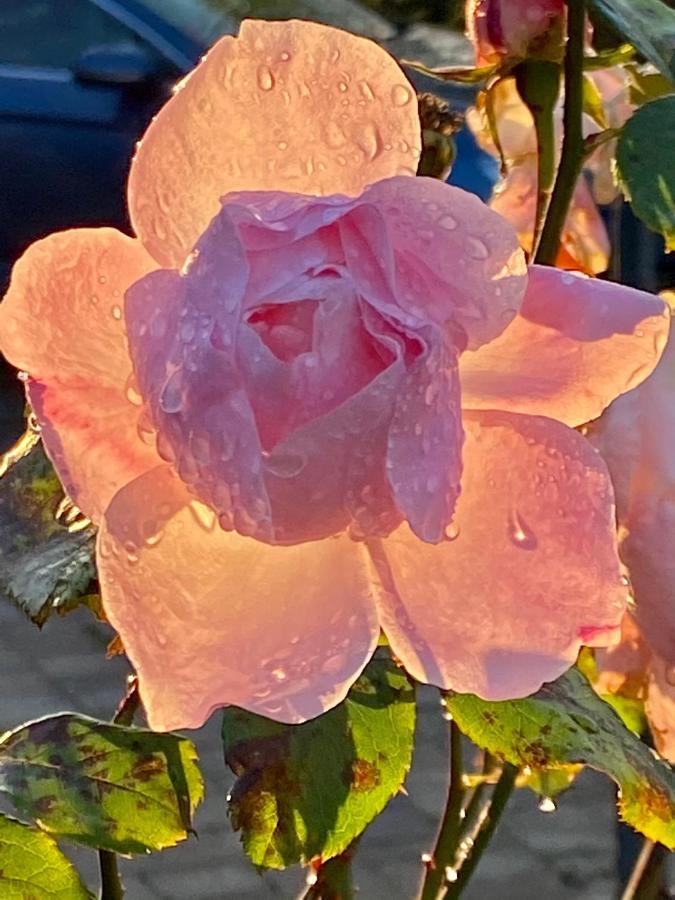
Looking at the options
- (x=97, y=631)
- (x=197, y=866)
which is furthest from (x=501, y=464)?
(x=97, y=631)

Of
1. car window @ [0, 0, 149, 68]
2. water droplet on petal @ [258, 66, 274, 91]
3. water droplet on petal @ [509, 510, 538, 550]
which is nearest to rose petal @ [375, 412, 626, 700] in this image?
water droplet on petal @ [509, 510, 538, 550]

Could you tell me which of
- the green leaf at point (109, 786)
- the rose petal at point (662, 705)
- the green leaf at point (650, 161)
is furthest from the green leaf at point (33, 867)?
the green leaf at point (650, 161)

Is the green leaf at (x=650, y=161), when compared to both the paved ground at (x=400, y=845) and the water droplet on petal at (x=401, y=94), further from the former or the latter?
the paved ground at (x=400, y=845)

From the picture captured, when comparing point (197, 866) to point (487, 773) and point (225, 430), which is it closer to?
point (487, 773)

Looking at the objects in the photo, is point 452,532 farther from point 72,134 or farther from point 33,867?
point 72,134

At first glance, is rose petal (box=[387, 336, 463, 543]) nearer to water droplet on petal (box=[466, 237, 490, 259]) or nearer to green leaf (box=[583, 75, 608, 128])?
water droplet on petal (box=[466, 237, 490, 259])
